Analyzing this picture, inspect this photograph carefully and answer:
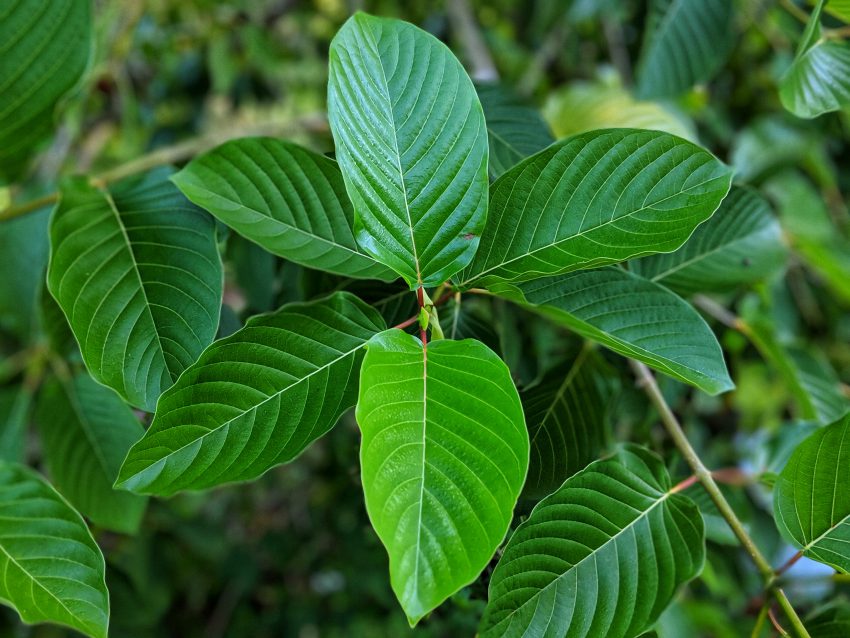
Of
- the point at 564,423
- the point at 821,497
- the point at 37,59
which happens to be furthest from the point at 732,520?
the point at 37,59

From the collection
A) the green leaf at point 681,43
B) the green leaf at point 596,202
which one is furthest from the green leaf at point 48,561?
the green leaf at point 681,43

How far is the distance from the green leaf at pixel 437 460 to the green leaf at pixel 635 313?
0.34ft

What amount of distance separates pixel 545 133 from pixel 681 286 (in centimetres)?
28

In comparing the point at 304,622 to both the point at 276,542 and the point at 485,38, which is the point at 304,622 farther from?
the point at 485,38

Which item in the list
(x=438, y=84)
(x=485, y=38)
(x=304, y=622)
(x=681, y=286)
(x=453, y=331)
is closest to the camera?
(x=438, y=84)

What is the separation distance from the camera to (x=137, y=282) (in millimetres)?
653

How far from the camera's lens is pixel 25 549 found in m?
0.63

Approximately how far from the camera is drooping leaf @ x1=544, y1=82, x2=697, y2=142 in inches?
47.1

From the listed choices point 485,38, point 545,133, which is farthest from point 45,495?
point 485,38

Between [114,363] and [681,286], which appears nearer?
[114,363]

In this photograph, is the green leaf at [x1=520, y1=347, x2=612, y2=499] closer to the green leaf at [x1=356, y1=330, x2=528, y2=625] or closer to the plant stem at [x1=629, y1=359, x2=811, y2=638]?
the plant stem at [x1=629, y1=359, x2=811, y2=638]

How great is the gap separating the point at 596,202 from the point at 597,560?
32cm

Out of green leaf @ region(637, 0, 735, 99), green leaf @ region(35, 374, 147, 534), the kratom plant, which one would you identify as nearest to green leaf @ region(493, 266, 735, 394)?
the kratom plant

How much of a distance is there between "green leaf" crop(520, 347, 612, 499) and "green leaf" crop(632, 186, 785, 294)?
151mm
